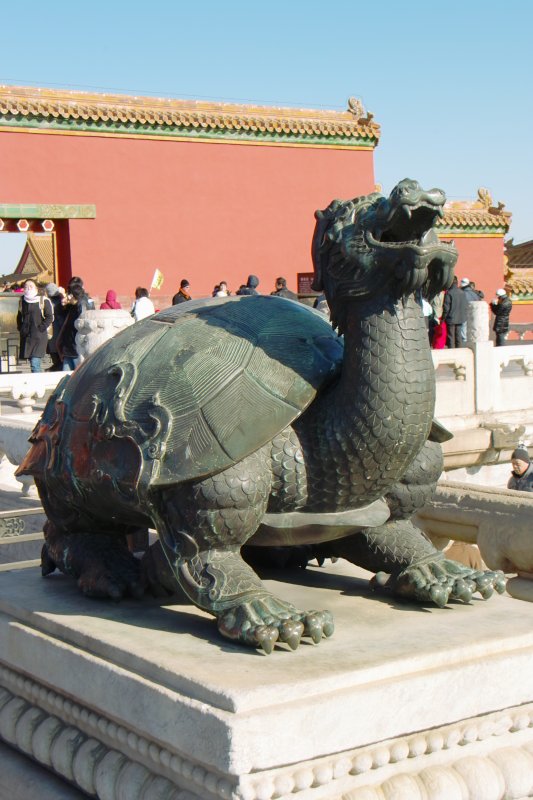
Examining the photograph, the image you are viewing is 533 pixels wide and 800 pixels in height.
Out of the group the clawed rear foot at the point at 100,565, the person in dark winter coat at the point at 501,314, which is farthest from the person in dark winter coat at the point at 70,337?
the person in dark winter coat at the point at 501,314

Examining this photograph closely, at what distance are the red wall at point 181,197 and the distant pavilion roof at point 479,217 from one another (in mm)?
1738

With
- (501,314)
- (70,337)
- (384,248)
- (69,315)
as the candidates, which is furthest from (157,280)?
(384,248)

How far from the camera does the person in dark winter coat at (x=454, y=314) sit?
11430mm

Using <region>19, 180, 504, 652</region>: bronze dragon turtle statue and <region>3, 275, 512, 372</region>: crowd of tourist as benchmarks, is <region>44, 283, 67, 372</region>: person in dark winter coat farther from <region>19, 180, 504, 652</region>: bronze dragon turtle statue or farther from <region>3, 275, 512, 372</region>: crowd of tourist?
<region>19, 180, 504, 652</region>: bronze dragon turtle statue

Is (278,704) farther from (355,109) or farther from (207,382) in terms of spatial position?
(355,109)

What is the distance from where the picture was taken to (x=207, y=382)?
221 cm

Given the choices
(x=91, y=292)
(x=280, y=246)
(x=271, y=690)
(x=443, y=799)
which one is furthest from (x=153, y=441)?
(x=280, y=246)

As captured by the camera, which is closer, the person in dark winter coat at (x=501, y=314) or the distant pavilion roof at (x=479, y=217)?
the person in dark winter coat at (x=501, y=314)

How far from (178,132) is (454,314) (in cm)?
690

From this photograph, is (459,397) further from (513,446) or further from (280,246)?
(280,246)

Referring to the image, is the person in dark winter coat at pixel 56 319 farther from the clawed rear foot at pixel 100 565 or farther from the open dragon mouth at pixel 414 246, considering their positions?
the open dragon mouth at pixel 414 246

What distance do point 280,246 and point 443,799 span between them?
51.9 feet

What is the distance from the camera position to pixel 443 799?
6.42 feet

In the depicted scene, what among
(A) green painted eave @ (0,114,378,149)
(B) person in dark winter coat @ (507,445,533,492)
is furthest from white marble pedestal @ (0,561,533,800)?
(A) green painted eave @ (0,114,378,149)
